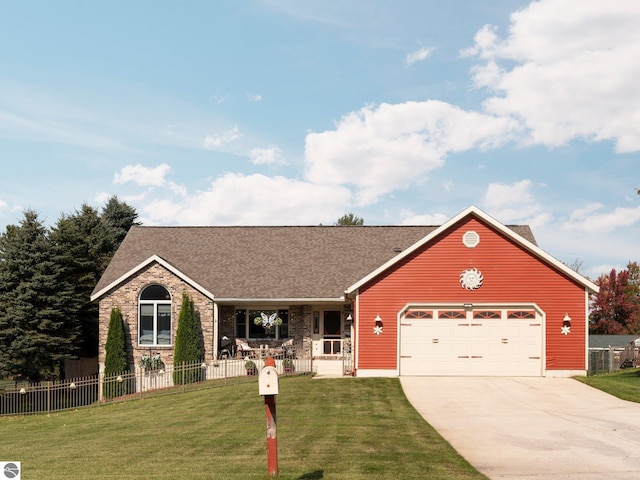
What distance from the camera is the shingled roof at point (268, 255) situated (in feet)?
103

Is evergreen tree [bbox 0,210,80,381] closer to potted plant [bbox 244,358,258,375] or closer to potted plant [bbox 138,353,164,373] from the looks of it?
potted plant [bbox 138,353,164,373]

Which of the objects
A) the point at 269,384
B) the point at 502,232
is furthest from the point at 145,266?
the point at 269,384

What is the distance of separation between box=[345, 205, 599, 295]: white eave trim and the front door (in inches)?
205

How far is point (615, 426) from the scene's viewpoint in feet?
53.1

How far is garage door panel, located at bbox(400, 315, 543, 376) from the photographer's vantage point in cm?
2638

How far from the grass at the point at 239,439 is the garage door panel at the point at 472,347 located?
3.56m

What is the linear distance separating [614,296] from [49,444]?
64875 millimetres

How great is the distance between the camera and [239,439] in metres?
14.3

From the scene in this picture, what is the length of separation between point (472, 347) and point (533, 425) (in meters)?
10.2

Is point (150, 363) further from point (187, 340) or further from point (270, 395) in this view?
point (270, 395)

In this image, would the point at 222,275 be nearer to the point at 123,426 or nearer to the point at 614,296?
the point at 123,426

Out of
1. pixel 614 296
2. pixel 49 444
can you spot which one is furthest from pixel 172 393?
pixel 614 296

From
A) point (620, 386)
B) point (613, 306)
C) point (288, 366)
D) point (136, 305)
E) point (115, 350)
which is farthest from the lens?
point (613, 306)

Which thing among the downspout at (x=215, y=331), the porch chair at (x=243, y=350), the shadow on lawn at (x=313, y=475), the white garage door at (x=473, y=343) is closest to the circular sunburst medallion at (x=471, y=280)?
the white garage door at (x=473, y=343)
